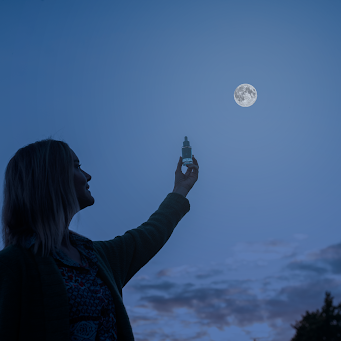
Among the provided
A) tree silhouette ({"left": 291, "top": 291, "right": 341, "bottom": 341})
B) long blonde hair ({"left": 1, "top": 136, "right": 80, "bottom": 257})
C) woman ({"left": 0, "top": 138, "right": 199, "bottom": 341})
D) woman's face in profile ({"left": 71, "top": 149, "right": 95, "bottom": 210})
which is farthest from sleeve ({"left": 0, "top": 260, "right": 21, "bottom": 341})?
tree silhouette ({"left": 291, "top": 291, "right": 341, "bottom": 341})

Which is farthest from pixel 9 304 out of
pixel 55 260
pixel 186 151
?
pixel 186 151

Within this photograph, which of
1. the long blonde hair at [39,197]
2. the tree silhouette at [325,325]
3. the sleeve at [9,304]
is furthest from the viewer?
the tree silhouette at [325,325]

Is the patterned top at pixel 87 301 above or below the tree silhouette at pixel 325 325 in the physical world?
below

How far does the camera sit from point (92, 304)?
3.24 m

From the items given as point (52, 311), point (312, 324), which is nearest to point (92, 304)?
point (52, 311)

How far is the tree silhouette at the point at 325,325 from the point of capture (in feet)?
142

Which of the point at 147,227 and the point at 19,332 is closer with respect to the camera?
the point at 19,332

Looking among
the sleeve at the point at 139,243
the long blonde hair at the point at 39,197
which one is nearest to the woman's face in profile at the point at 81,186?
the long blonde hair at the point at 39,197

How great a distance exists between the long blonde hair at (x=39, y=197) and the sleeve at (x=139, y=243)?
59cm

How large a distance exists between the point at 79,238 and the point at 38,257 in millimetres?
677

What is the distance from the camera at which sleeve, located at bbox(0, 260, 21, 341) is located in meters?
2.88

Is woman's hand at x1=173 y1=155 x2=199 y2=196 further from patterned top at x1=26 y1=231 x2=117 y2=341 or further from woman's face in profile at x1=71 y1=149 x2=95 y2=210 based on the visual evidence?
patterned top at x1=26 y1=231 x2=117 y2=341

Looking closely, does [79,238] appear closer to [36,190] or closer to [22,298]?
[36,190]

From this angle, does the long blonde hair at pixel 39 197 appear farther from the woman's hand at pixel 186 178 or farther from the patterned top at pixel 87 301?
the woman's hand at pixel 186 178
